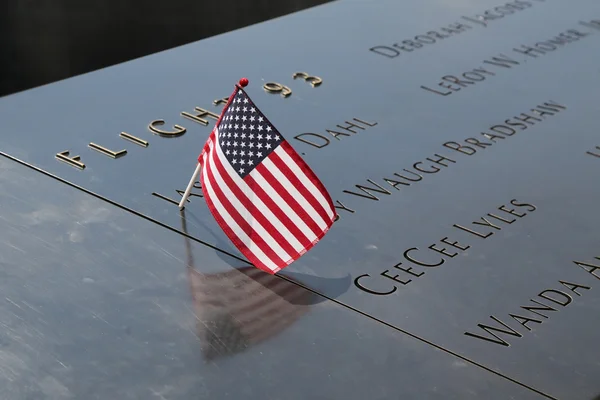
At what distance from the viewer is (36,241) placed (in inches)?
175

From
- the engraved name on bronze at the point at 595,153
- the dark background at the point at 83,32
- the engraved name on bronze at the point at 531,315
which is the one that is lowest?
the dark background at the point at 83,32

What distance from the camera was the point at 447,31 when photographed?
720cm

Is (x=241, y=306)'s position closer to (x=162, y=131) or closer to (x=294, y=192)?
(x=294, y=192)

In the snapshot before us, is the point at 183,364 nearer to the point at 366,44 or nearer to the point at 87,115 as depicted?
the point at 87,115

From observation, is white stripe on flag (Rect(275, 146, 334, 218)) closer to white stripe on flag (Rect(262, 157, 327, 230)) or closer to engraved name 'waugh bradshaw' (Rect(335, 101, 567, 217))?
white stripe on flag (Rect(262, 157, 327, 230))

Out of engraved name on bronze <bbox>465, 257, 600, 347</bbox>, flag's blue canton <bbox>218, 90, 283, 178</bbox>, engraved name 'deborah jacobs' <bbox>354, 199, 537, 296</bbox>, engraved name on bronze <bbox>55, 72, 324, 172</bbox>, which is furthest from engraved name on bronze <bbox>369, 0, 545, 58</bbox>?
engraved name on bronze <bbox>465, 257, 600, 347</bbox>

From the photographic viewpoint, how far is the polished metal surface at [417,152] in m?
4.09

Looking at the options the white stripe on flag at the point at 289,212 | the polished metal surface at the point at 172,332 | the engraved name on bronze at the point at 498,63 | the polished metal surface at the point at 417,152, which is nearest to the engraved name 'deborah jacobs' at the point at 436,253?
the polished metal surface at the point at 417,152

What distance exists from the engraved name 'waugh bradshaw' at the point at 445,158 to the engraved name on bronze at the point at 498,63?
48 cm

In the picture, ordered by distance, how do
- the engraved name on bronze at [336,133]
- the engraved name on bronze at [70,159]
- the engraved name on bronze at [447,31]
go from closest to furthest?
the engraved name on bronze at [70,159] < the engraved name on bronze at [336,133] < the engraved name on bronze at [447,31]

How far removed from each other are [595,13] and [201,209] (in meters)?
4.22

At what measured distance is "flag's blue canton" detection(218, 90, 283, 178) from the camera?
4277mm

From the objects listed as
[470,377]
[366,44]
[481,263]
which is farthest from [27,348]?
[366,44]

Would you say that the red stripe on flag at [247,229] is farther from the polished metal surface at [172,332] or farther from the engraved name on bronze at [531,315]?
the engraved name on bronze at [531,315]
